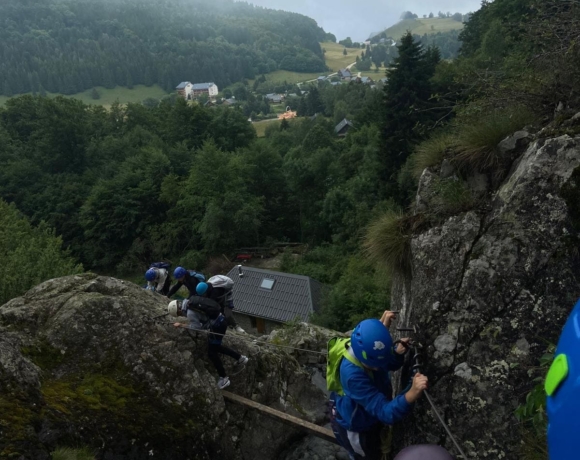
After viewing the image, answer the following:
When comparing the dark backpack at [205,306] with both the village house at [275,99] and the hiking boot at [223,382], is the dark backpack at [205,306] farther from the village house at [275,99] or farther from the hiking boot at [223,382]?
the village house at [275,99]

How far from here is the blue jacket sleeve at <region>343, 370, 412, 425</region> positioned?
4.36 meters

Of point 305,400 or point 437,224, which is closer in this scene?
point 437,224

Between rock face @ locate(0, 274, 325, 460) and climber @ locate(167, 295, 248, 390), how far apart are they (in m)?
0.19

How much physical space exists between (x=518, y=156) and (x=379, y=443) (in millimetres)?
3872

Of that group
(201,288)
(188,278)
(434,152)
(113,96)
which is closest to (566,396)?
(434,152)

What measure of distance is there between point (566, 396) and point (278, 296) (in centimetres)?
2909

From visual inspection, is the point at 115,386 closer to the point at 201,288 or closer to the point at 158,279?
the point at 201,288

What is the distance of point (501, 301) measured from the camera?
460cm

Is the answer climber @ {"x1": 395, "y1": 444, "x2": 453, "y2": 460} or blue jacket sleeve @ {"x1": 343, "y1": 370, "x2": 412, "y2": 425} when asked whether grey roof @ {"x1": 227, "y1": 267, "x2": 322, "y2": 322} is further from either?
climber @ {"x1": 395, "y1": 444, "x2": 453, "y2": 460}

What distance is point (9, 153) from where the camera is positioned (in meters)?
61.8

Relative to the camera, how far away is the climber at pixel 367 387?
435cm

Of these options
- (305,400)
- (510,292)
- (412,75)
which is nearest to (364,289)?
(305,400)

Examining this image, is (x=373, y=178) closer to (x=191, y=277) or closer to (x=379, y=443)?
(x=191, y=277)

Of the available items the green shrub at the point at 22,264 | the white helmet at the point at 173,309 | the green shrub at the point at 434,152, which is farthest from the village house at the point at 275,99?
the green shrub at the point at 434,152
